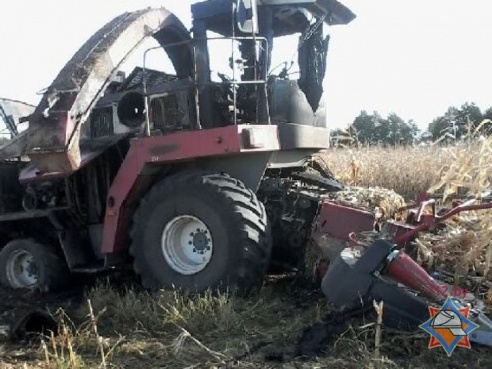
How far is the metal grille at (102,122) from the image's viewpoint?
6.42 m

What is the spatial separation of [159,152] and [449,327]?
128 inches

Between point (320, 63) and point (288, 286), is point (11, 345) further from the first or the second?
point (320, 63)

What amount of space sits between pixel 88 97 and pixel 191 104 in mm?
1012

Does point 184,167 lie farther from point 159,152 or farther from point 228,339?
point 228,339

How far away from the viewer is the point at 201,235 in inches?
205

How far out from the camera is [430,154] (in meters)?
11.4

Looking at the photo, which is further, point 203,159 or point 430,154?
point 430,154

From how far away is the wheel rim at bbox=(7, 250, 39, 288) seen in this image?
21.2 ft

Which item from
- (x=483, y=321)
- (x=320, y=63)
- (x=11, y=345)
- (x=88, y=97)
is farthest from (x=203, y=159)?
(x=483, y=321)

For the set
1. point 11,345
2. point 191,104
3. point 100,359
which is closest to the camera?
point 100,359

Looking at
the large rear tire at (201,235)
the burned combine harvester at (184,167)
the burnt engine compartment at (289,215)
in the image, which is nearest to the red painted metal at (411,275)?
the burned combine harvester at (184,167)

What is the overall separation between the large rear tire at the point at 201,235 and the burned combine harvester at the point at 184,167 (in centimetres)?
1

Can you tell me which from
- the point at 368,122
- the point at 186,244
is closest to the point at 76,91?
the point at 186,244

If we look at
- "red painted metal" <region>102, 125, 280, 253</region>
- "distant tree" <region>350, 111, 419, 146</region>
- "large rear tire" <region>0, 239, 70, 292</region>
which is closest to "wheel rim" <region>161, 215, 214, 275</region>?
"red painted metal" <region>102, 125, 280, 253</region>
